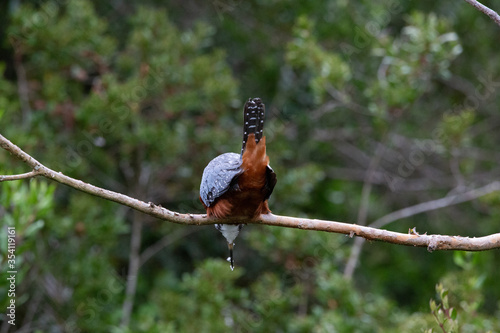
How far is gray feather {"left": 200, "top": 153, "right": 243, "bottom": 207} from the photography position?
2602 mm

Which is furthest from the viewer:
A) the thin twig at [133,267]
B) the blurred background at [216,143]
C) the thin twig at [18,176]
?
the thin twig at [133,267]

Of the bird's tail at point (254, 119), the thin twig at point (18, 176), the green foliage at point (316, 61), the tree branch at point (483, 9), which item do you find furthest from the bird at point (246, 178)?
the green foliage at point (316, 61)

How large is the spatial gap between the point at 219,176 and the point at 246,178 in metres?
0.16

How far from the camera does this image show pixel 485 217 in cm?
727

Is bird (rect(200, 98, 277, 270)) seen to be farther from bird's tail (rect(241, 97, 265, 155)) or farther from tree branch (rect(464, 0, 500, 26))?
tree branch (rect(464, 0, 500, 26))

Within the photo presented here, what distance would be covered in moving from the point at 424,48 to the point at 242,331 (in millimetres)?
2677

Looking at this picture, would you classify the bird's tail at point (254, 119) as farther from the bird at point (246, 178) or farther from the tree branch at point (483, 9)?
the tree branch at point (483, 9)

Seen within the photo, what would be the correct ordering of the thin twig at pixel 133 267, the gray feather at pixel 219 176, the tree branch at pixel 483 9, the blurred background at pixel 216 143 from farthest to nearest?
the thin twig at pixel 133 267 < the blurred background at pixel 216 143 < the gray feather at pixel 219 176 < the tree branch at pixel 483 9

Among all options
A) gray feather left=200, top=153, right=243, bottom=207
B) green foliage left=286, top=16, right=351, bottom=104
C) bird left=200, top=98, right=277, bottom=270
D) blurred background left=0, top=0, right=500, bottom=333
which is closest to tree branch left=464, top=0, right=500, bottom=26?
bird left=200, top=98, right=277, bottom=270

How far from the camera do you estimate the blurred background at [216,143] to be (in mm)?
4574

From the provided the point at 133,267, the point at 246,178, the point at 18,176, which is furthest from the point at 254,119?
the point at 133,267

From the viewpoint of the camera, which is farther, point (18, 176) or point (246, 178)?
point (246, 178)

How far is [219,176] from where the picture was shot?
106 inches

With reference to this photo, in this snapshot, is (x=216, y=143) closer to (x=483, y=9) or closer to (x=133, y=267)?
(x=133, y=267)
